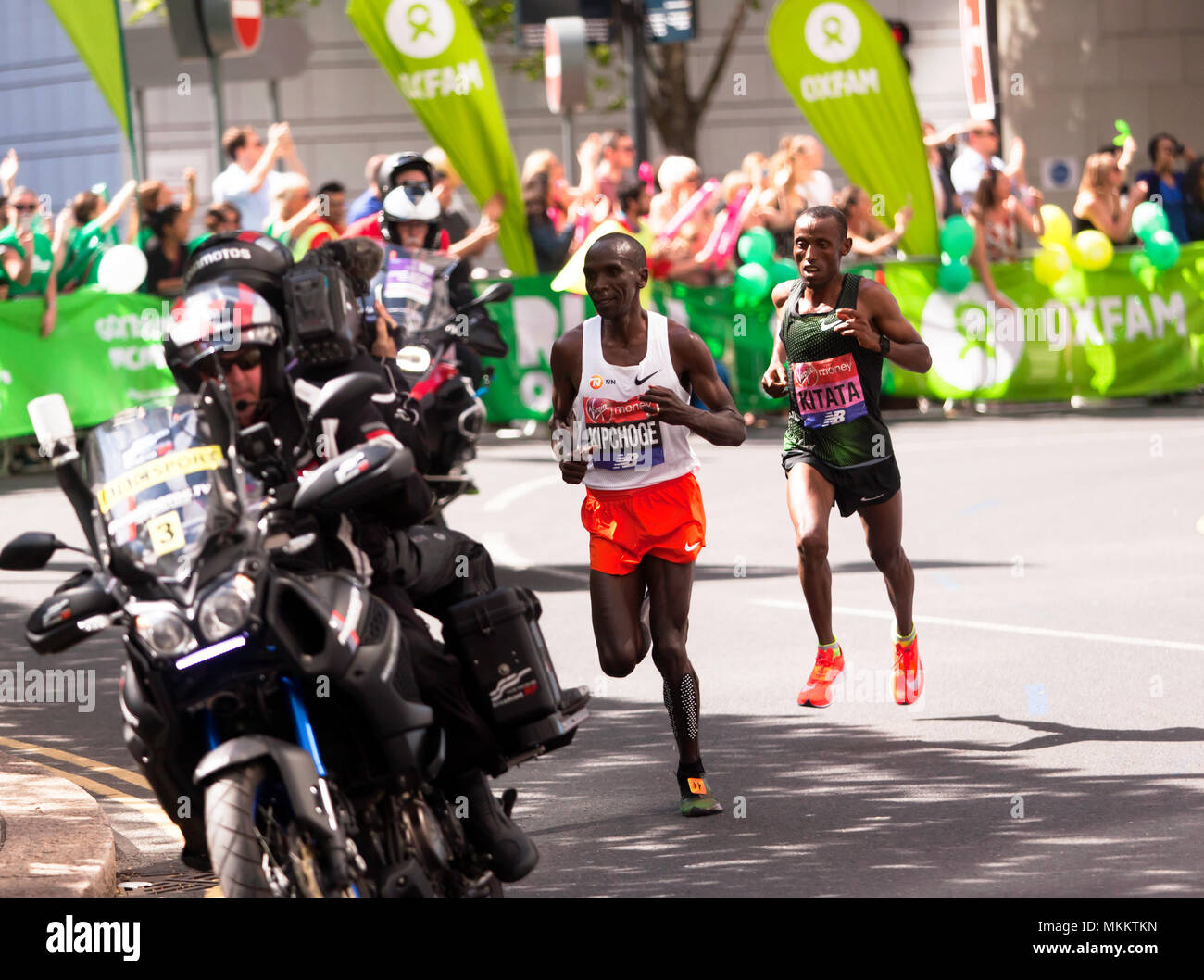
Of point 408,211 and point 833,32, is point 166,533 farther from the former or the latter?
point 833,32

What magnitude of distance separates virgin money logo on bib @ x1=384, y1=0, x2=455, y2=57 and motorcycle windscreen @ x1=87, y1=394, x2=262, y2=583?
14875 mm

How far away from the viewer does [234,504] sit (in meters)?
4.76

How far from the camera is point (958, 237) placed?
19922mm

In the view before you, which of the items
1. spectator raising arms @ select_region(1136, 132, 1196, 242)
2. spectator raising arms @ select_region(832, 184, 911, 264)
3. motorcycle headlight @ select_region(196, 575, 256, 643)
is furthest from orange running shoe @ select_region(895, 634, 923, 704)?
spectator raising arms @ select_region(1136, 132, 1196, 242)

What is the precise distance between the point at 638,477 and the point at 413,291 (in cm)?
382

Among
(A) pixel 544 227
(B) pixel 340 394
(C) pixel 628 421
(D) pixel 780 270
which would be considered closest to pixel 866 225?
(D) pixel 780 270

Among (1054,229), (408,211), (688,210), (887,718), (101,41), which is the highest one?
(101,41)

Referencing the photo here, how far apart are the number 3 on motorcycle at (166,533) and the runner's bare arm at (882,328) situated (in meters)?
4.27

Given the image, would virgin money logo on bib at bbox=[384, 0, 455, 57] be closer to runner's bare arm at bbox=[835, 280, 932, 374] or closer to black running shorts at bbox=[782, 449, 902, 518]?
runner's bare arm at bbox=[835, 280, 932, 374]

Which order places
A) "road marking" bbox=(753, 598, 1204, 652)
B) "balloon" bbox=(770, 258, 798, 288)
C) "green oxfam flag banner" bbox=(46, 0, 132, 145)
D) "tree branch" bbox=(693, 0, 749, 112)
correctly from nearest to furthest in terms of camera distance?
1. "road marking" bbox=(753, 598, 1204, 652)
2. "green oxfam flag banner" bbox=(46, 0, 132, 145)
3. "balloon" bbox=(770, 258, 798, 288)
4. "tree branch" bbox=(693, 0, 749, 112)

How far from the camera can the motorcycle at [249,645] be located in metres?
4.62

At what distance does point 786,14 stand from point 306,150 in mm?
13758

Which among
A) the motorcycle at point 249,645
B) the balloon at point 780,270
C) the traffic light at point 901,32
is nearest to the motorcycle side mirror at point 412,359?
the motorcycle at point 249,645

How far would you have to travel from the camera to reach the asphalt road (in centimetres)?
646
